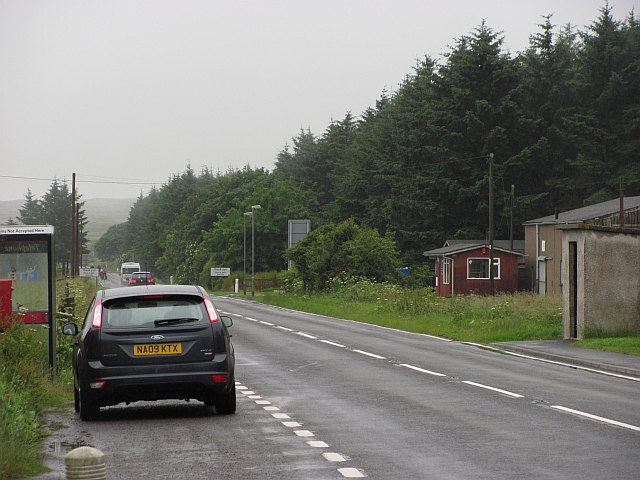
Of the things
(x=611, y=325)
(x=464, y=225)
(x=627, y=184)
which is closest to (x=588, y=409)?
(x=611, y=325)

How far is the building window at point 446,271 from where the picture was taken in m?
85.4

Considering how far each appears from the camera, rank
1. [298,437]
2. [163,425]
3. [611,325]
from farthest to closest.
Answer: [611,325], [163,425], [298,437]

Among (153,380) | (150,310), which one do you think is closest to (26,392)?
(153,380)

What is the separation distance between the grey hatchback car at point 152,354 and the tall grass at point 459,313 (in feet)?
59.6

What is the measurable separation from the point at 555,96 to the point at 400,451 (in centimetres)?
8901

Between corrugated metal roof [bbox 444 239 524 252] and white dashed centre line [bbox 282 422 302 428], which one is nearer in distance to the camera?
white dashed centre line [bbox 282 422 302 428]

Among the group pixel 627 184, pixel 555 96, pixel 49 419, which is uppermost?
pixel 555 96

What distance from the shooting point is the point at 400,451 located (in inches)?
420

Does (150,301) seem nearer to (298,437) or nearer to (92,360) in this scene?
(92,360)

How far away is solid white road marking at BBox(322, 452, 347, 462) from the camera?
33.2ft

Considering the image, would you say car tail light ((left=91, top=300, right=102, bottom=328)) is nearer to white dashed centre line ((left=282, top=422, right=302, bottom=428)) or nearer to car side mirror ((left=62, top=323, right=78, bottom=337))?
car side mirror ((left=62, top=323, right=78, bottom=337))

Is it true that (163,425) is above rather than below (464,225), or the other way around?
below

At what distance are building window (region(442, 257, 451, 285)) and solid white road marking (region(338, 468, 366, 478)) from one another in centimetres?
7604

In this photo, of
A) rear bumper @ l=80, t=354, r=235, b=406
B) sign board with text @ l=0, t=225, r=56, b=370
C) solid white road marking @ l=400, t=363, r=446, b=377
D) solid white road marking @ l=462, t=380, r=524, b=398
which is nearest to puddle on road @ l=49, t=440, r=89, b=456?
rear bumper @ l=80, t=354, r=235, b=406
